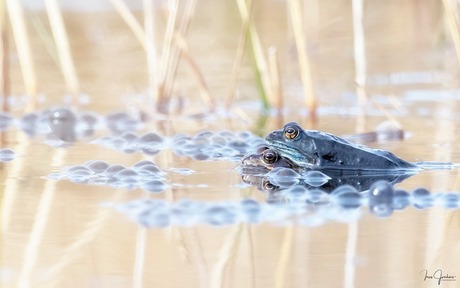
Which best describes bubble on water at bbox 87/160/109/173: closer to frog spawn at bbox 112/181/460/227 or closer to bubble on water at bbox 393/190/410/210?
frog spawn at bbox 112/181/460/227

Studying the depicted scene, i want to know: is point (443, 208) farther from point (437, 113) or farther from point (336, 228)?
point (437, 113)

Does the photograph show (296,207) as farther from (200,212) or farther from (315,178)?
(315,178)

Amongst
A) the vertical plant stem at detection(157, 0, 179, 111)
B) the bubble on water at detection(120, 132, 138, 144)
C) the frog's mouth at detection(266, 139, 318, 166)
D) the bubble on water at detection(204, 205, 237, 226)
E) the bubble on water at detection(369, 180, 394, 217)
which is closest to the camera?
the bubble on water at detection(204, 205, 237, 226)

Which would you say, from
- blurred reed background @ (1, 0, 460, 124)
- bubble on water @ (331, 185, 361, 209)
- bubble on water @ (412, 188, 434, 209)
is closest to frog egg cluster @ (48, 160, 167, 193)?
bubble on water @ (331, 185, 361, 209)

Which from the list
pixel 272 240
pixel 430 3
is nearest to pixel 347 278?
pixel 272 240

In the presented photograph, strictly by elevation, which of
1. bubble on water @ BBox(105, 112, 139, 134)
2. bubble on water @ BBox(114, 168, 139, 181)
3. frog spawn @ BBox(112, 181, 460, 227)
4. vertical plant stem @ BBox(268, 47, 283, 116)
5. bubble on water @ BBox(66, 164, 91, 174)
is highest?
vertical plant stem @ BBox(268, 47, 283, 116)
